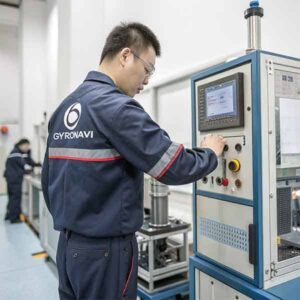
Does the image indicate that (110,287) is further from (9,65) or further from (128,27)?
(9,65)

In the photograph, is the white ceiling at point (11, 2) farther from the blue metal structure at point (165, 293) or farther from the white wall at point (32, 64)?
the blue metal structure at point (165, 293)

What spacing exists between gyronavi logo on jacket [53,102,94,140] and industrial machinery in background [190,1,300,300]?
0.53 m

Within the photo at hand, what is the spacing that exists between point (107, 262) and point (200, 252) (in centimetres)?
52

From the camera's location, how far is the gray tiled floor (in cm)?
245

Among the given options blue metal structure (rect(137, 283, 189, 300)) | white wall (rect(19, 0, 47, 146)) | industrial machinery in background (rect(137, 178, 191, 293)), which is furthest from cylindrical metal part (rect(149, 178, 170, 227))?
white wall (rect(19, 0, 47, 146))

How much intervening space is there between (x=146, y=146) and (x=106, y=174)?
0.17 m

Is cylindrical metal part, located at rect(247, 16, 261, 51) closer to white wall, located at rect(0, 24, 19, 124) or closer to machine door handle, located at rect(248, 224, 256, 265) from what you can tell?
machine door handle, located at rect(248, 224, 256, 265)

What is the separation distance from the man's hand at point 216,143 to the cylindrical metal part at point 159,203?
0.70 meters

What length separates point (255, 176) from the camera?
0.99 meters

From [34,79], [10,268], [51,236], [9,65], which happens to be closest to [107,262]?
[51,236]

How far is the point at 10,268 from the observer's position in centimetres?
292

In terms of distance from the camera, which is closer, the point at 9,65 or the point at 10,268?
the point at 10,268

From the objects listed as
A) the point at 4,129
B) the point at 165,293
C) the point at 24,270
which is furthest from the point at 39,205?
the point at 4,129

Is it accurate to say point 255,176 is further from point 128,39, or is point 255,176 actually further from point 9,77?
point 9,77
